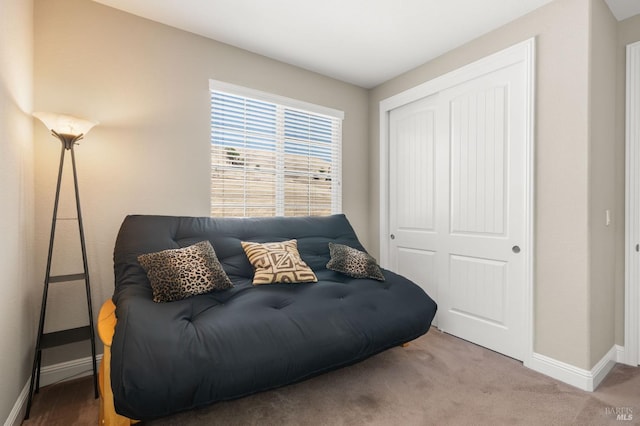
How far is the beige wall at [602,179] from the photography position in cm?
202

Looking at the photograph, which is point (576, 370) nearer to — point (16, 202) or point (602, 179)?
point (602, 179)

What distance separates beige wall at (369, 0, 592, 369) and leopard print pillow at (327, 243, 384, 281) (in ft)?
3.86

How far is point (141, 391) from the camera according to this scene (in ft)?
3.96

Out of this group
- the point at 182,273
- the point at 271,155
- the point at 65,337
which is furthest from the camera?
the point at 271,155

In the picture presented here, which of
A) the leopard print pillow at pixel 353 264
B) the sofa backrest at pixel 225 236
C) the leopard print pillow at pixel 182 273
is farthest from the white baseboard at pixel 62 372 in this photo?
the leopard print pillow at pixel 353 264

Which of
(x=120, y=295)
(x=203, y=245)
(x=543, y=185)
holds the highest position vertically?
(x=543, y=185)

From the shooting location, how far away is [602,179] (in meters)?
2.14

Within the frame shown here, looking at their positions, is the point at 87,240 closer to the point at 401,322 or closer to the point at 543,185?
the point at 401,322

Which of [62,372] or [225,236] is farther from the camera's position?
[225,236]

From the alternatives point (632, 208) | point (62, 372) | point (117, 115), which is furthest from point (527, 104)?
point (62, 372)

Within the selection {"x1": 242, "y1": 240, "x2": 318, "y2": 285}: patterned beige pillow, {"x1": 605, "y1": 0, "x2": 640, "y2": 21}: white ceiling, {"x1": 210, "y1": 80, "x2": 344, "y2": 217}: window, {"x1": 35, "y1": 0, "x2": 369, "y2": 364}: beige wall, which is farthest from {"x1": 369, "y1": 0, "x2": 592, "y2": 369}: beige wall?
{"x1": 35, "y1": 0, "x2": 369, "y2": 364}: beige wall

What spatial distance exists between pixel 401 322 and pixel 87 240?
225 cm

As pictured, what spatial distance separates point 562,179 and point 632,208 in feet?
2.35

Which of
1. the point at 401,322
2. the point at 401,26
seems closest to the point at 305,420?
the point at 401,322
